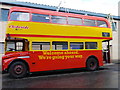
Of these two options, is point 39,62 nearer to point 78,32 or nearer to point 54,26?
point 54,26

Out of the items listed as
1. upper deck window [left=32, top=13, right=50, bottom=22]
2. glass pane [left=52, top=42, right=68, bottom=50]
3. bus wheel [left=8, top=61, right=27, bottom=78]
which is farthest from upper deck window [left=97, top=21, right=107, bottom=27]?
bus wheel [left=8, top=61, right=27, bottom=78]

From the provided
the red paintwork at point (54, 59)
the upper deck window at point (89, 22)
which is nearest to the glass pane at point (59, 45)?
the red paintwork at point (54, 59)

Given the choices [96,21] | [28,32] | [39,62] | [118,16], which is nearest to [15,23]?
[28,32]

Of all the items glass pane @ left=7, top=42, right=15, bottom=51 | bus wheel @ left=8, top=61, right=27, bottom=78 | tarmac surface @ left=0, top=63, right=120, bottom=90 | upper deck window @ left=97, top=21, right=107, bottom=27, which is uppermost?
upper deck window @ left=97, top=21, right=107, bottom=27

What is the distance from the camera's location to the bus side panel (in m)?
8.40

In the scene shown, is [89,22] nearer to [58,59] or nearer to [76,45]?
[76,45]

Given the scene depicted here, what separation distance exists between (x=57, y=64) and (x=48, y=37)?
179cm

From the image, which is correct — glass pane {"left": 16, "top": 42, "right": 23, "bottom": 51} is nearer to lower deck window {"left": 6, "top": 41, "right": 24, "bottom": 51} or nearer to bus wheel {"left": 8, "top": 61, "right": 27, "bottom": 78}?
lower deck window {"left": 6, "top": 41, "right": 24, "bottom": 51}

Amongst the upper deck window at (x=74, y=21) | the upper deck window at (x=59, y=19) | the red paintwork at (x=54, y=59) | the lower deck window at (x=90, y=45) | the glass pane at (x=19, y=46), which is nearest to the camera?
the red paintwork at (x=54, y=59)

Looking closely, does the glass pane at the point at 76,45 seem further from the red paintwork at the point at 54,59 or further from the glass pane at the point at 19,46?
the glass pane at the point at 19,46

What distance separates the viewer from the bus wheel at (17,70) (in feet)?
25.6

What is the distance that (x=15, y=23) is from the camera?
26.3ft

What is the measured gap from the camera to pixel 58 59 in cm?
897

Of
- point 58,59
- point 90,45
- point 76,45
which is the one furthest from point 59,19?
point 90,45
